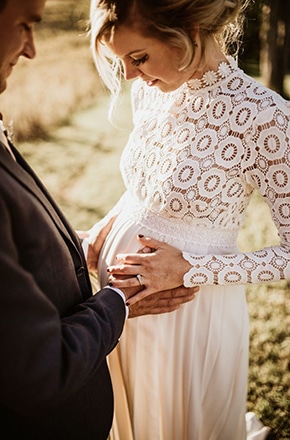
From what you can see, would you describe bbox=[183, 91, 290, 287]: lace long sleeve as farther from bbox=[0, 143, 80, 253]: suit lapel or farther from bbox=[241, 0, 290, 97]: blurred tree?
bbox=[241, 0, 290, 97]: blurred tree

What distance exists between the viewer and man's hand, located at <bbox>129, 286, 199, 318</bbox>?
1971 millimetres

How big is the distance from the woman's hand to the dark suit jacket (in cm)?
28

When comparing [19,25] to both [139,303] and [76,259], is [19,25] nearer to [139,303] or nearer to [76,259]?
[76,259]

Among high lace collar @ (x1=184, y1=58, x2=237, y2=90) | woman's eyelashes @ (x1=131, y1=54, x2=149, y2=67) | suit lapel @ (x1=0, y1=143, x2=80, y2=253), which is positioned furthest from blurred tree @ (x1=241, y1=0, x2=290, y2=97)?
suit lapel @ (x1=0, y1=143, x2=80, y2=253)

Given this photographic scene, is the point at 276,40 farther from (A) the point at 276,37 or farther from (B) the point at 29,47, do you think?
(B) the point at 29,47

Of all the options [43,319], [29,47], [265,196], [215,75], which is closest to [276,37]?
[215,75]

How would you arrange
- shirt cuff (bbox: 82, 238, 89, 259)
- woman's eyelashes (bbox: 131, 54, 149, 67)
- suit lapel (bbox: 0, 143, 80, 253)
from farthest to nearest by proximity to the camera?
shirt cuff (bbox: 82, 238, 89, 259), woman's eyelashes (bbox: 131, 54, 149, 67), suit lapel (bbox: 0, 143, 80, 253)

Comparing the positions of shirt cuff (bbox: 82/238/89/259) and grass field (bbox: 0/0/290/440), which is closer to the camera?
shirt cuff (bbox: 82/238/89/259)

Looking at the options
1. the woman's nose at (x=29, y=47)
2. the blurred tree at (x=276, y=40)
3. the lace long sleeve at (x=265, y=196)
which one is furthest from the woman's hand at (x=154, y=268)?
the blurred tree at (x=276, y=40)

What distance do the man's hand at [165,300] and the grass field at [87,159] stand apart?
1.50m

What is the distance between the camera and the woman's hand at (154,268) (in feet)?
6.36

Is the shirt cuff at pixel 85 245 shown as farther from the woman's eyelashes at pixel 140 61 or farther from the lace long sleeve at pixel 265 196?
the woman's eyelashes at pixel 140 61

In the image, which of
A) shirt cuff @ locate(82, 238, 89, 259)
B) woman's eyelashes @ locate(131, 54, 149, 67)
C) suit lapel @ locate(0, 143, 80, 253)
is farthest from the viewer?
shirt cuff @ locate(82, 238, 89, 259)

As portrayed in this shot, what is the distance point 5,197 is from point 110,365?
4.64 ft
